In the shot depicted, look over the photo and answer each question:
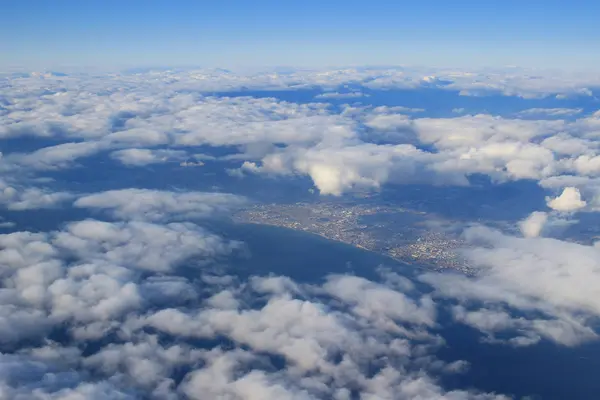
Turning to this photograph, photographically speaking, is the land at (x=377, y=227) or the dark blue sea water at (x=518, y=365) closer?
the dark blue sea water at (x=518, y=365)

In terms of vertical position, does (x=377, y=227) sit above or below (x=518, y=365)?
above

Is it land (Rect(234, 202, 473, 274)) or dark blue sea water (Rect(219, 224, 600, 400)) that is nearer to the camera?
dark blue sea water (Rect(219, 224, 600, 400))

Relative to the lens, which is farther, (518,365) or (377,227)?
(377,227)

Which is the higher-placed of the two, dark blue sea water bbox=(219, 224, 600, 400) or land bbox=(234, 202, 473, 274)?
land bbox=(234, 202, 473, 274)

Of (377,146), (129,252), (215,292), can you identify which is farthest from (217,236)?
(377,146)

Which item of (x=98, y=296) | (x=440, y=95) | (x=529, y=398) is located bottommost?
(x=529, y=398)

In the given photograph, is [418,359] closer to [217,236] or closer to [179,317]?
[179,317]

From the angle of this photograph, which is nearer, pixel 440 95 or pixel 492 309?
pixel 492 309

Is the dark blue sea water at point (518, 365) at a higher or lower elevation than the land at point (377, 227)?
lower
